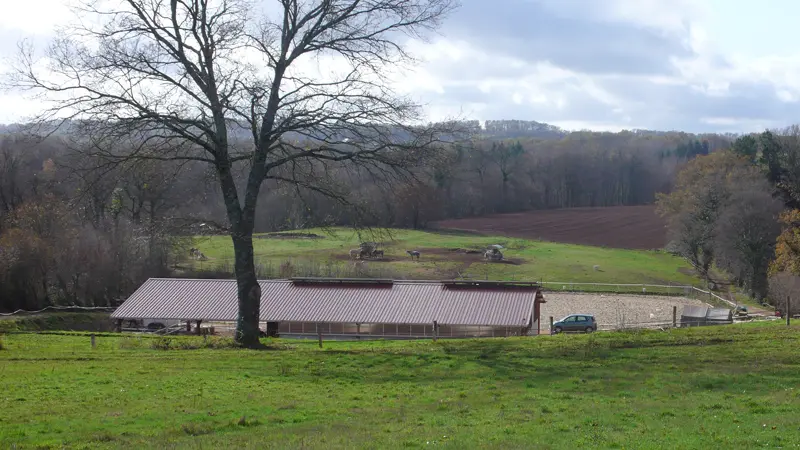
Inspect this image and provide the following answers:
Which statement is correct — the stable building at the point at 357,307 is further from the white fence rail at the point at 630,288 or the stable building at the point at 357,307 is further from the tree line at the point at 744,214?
the white fence rail at the point at 630,288

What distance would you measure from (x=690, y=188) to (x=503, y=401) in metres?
65.5

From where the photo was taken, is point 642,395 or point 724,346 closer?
point 642,395

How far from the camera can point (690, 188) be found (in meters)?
73.4

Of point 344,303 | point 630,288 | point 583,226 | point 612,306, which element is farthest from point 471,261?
point 583,226

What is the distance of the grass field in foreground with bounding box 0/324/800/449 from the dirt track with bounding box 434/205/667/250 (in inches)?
3025

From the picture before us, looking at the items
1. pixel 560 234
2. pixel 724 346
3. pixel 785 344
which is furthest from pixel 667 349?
pixel 560 234

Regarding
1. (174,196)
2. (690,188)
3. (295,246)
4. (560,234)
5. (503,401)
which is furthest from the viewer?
(560,234)

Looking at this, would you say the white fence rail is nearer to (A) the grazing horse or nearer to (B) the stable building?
(A) the grazing horse

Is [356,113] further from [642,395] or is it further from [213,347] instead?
[642,395]

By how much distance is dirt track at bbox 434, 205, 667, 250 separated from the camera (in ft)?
318

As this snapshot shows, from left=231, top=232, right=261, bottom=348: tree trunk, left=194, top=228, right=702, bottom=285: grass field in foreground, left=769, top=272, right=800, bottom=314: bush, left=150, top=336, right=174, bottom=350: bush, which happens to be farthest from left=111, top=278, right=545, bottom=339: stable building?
left=194, top=228, right=702, bottom=285: grass field in foreground

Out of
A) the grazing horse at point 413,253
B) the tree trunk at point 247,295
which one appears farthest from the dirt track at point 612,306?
the tree trunk at point 247,295

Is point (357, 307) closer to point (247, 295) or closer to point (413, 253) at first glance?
point (247, 295)

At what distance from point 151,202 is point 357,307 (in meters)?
15.1
